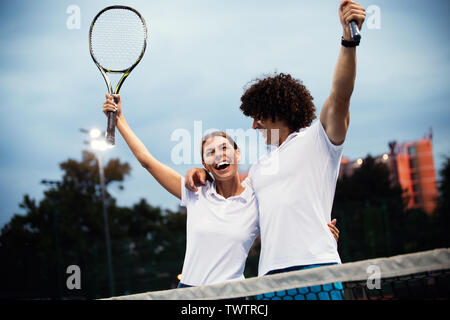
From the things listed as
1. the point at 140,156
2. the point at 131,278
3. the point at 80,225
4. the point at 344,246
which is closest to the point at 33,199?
the point at 80,225

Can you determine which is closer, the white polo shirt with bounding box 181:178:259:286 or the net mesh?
the white polo shirt with bounding box 181:178:259:286

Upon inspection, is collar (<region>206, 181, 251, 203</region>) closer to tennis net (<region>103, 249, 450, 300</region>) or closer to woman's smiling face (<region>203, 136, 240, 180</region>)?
woman's smiling face (<region>203, 136, 240, 180</region>)

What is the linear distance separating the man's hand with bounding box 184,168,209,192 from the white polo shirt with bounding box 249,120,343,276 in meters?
0.53

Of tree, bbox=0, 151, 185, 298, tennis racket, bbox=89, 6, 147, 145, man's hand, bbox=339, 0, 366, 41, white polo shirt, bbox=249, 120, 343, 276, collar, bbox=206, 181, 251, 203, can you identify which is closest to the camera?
man's hand, bbox=339, 0, 366, 41

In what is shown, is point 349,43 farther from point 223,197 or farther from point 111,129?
point 111,129

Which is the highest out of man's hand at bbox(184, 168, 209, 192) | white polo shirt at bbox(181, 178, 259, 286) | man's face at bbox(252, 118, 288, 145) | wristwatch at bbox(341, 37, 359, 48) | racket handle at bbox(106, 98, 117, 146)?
wristwatch at bbox(341, 37, 359, 48)

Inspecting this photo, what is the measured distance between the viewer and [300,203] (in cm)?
218

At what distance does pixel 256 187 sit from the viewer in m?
2.45

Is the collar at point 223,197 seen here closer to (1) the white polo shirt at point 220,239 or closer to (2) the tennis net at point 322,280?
(1) the white polo shirt at point 220,239

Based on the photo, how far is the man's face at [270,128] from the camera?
2570 millimetres

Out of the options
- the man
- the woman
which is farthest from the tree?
the man

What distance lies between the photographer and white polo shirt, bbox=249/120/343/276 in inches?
85.0

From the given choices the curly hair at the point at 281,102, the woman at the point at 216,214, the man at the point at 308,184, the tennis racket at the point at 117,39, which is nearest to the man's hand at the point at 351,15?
the man at the point at 308,184

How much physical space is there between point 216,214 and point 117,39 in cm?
195
